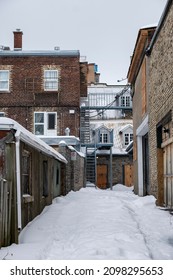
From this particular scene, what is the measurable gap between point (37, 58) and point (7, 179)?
2331cm

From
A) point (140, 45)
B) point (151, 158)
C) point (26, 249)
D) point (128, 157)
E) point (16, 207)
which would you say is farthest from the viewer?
point (128, 157)

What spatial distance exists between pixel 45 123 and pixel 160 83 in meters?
18.4

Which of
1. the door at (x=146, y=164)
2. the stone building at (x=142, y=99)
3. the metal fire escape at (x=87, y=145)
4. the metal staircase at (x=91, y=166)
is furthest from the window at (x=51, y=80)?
the door at (x=146, y=164)

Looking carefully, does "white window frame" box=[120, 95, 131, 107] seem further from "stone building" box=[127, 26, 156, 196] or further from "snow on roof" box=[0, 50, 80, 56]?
"stone building" box=[127, 26, 156, 196]

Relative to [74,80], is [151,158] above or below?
below

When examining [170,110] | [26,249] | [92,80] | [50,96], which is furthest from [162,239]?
[92,80]

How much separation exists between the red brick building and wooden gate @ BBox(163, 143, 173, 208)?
57.8 ft

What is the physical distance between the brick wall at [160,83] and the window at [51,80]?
16676mm

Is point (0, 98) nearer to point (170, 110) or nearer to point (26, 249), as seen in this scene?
point (170, 110)

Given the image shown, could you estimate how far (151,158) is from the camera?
13.8 meters

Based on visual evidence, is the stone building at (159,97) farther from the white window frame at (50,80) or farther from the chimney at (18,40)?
the chimney at (18,40)

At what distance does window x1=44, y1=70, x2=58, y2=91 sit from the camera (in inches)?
1169

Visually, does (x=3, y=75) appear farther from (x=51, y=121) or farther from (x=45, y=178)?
(x=45, y=178)

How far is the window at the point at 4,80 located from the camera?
29.8 m
